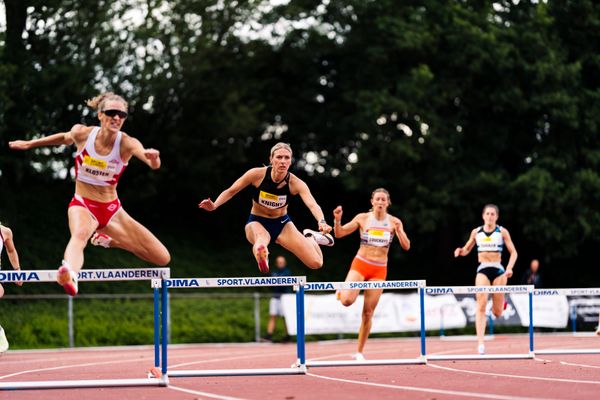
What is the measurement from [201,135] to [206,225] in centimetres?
399

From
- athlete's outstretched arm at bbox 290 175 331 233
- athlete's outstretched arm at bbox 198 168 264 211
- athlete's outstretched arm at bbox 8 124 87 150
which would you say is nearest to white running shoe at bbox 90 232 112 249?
athlete's outstretched arm at bbox 8 124 87 150

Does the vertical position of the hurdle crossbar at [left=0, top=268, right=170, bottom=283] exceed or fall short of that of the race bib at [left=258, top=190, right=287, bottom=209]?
it falls short

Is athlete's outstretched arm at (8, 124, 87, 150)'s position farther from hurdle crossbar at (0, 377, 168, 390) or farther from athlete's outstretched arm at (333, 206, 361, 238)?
athlete's outstretched arm at (333, 206, 361, 238)

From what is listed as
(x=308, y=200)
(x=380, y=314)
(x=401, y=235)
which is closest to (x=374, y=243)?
(x=401, y=235)

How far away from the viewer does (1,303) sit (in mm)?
23766

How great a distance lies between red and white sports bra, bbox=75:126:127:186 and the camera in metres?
9.84

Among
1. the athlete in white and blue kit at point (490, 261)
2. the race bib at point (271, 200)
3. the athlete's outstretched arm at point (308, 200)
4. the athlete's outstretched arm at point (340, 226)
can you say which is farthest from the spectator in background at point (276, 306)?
the athlete's outstretched arm at point (308, 200)

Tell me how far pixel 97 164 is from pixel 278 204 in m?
3.03

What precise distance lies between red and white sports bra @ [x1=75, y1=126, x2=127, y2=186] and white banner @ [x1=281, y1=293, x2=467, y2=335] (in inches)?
620

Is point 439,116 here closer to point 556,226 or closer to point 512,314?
point 556,226

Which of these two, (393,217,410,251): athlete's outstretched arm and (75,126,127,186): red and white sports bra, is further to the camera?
(393,217,410,251): athlete's outstretched arm

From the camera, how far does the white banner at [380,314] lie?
84.9 feet

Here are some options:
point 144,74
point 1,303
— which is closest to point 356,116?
point 144,74

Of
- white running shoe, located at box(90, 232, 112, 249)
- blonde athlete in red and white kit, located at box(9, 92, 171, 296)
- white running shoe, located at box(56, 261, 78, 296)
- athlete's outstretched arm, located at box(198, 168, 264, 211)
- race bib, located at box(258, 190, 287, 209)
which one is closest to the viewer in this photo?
white running shoe, located at box(56, 261, 78, 296)
